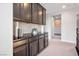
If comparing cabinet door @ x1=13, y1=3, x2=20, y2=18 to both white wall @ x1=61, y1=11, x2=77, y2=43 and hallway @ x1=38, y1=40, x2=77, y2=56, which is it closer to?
hallway @ x1=38, y1=40, x2=77, y2=56

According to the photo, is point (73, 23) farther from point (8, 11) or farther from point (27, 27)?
point (8, 11)

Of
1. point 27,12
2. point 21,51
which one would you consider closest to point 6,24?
point 21,51

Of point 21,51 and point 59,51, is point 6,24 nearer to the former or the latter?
point 21,51

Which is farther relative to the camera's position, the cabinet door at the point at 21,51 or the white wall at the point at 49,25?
the white wall at the point at 49,25

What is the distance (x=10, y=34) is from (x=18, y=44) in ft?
2.67

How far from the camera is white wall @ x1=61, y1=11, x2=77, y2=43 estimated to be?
8.43 metres

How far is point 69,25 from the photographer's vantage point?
880 cm

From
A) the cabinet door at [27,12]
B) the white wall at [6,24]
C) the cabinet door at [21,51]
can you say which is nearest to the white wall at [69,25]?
the cabinet door at [27,12]

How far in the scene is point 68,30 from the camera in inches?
350

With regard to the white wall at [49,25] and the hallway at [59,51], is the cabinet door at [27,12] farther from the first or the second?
the white wall at [49,25]

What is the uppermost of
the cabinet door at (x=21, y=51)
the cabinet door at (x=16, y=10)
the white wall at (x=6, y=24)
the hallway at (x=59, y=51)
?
the cabinet door at (x=16, y=10)

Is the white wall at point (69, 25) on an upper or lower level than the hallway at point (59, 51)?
upper

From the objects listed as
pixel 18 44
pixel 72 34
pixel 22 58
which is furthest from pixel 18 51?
pixel 72 34

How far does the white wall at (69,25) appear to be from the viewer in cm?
843
